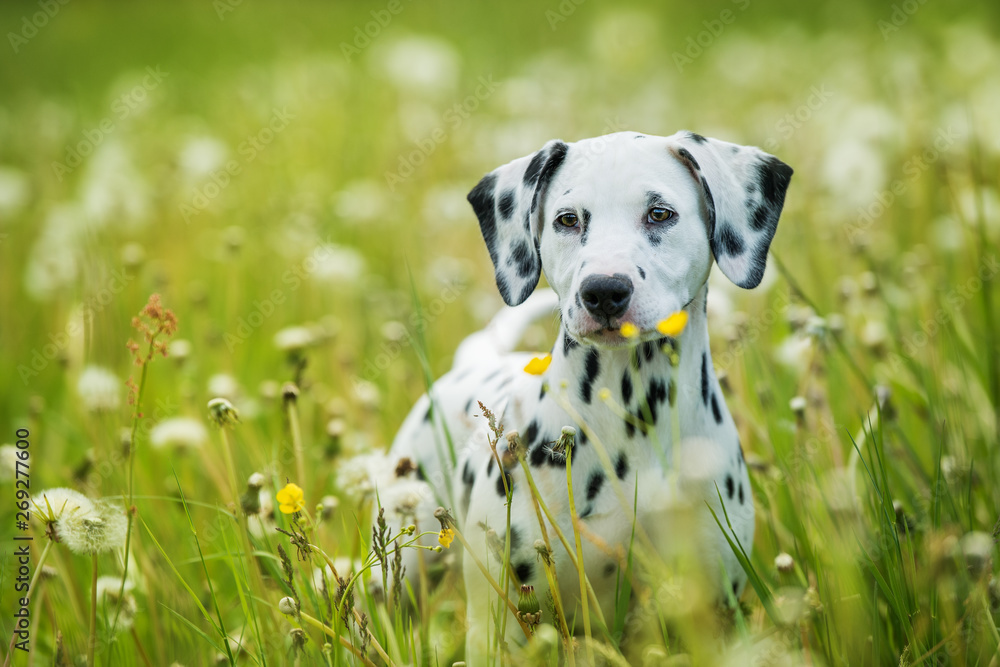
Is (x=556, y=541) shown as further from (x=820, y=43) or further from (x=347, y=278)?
(x=820, y=43)

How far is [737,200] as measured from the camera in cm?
250

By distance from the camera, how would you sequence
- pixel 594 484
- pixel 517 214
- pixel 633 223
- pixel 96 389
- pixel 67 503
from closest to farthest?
pixel 67 503, pixel 633 223, pixel 594 484, pixel 517 214, pixel 96 389

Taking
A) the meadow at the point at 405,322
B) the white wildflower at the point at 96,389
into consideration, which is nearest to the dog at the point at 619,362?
the meadow at the point at 405,322

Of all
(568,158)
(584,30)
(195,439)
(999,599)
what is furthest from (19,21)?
(999,599)

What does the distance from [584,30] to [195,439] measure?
1087 centimetres

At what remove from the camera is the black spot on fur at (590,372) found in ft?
8.32

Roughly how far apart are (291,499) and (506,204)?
1.26 metres

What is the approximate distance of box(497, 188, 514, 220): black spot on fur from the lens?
272 cm

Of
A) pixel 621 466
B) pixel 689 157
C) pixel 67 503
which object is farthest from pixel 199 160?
pixel 621 466

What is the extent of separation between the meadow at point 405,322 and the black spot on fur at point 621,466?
0.30m

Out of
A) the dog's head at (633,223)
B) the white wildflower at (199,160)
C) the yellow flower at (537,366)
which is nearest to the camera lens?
the yellow flower at (537,366)

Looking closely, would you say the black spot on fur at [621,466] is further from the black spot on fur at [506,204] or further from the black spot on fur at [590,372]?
the black spot on fur at [506,204]

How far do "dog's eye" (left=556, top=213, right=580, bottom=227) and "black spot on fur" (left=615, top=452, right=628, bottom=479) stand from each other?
2.33 ft

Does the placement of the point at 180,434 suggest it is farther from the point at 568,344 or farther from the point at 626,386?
the point at 626,386
